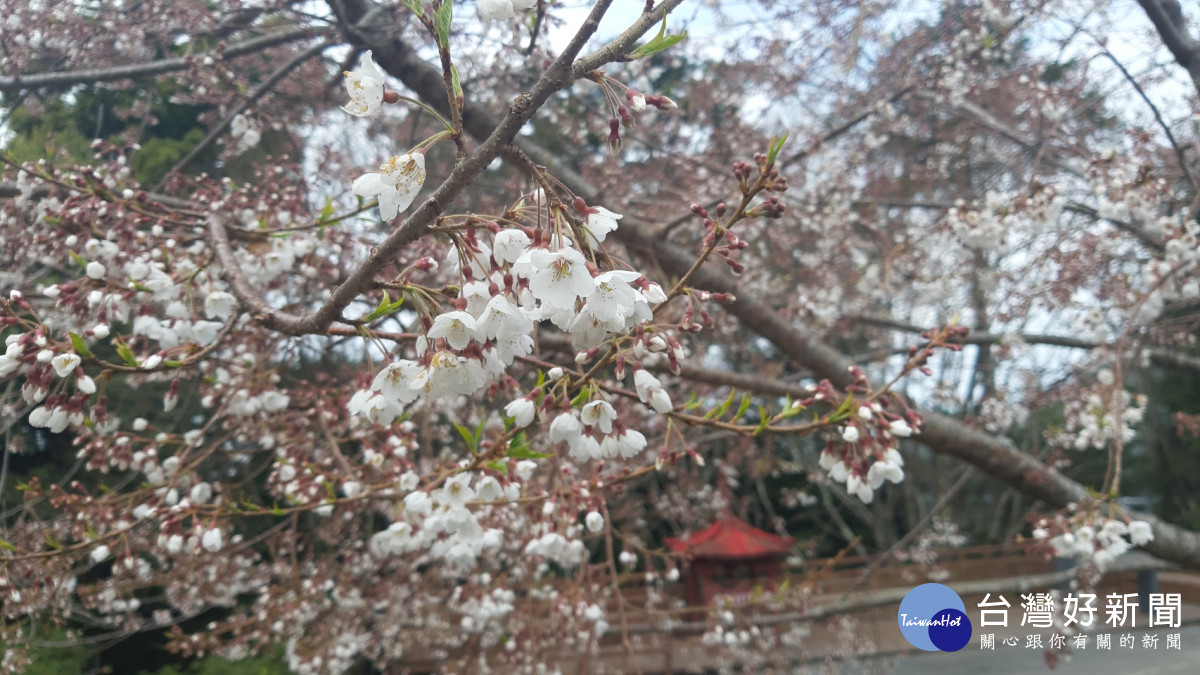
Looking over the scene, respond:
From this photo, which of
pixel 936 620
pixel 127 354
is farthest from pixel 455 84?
pixel 936 620

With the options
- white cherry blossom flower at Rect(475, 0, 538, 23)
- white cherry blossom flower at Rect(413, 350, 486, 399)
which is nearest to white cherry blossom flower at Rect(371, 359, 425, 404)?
white cherry blossom flower at Rect(413, 350, 486, 399)

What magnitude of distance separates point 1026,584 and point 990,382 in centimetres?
633

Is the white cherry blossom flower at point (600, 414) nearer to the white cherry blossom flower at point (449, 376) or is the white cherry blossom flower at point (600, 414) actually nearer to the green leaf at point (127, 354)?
the white cherry blossom flower at point (449, 376)

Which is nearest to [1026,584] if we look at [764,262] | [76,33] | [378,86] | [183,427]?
[764,262]

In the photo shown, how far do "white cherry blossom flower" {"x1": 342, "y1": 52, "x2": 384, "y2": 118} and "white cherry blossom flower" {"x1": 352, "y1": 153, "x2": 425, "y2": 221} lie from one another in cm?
8

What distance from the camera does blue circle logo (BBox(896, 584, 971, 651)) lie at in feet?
7.21

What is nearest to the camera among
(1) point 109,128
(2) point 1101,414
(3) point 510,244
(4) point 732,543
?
(3) point 510,244

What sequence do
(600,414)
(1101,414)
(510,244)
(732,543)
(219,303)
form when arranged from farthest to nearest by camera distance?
1. (732,543)
2. (1101,414)
3. (219,303)
4. (600,414)
5. (510,244)

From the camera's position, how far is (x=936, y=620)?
223 cm

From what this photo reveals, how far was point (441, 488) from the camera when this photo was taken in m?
1.65

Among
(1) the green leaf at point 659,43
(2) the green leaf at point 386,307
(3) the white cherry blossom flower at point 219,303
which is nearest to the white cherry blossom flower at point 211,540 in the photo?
(3) the white cherry blossom flower at point 219,303

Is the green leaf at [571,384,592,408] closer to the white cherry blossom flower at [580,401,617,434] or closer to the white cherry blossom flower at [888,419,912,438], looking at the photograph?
the white cherry blossom flower at [580,401,617,434]

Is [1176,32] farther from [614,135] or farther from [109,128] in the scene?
[109,128]

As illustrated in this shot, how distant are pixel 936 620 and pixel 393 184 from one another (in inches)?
94.7
